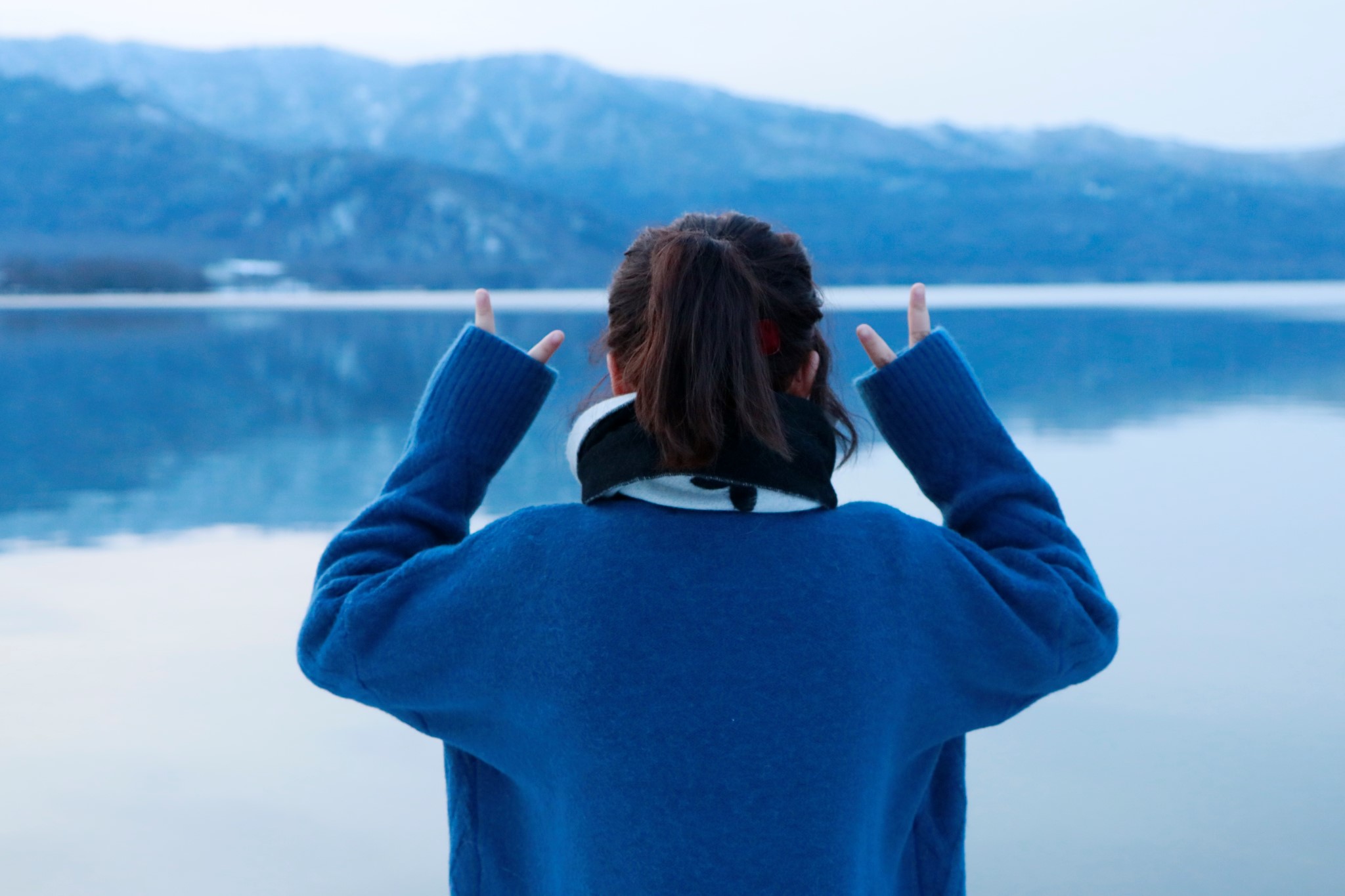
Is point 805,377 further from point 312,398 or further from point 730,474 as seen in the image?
point 312,398

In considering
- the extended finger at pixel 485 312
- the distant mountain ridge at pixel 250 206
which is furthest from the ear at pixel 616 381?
the distant mountain ridge at pixel 250 206

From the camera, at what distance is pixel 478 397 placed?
0.82 metres

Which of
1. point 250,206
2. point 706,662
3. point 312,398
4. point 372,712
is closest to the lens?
point 706,662

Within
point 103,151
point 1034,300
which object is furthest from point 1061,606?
point 103,151

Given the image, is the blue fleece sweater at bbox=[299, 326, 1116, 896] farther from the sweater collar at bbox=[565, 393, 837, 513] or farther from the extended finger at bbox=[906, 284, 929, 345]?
the extended finger at bbox=[906, 284, 929, 345]

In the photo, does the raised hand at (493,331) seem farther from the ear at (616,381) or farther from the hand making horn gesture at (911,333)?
the hand making horn gesture at (911,333)

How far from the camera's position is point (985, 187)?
102 m

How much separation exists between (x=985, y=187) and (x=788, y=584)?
10656 centimetres

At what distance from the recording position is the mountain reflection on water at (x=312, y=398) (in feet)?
13.8

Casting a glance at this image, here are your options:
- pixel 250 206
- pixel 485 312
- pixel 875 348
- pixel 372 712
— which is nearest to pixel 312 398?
pixel 372 712

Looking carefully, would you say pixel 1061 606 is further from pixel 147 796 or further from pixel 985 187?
pixel 985 187

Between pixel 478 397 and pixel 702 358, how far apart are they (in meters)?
0.20

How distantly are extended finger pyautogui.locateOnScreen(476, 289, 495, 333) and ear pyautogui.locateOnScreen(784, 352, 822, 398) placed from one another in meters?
0.22

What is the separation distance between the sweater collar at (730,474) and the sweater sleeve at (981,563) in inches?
3.2
